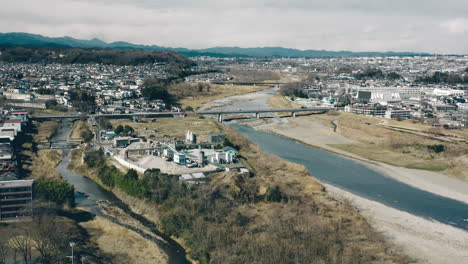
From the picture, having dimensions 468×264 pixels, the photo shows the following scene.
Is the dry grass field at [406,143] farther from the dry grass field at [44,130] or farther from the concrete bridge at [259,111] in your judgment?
the dry grass field at [44,130]

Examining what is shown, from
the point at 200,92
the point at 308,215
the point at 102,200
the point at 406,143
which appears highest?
the point at 200,92

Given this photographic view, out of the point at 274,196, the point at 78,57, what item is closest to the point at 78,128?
the point at 274,196

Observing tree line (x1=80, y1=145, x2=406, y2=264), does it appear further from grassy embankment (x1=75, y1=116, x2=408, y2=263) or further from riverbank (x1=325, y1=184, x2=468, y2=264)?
riverbank (x1=325, y1=184, x2=468, y2=264)

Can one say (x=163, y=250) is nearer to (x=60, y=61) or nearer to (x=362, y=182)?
(x=362, y=182)

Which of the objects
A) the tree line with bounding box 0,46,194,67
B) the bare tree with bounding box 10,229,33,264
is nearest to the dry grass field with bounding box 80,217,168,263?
the bare tree with bounding box 10,229,33,264

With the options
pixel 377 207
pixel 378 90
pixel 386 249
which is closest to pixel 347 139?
pixel 377 207

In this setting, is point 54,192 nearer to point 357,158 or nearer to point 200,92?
point 357,158

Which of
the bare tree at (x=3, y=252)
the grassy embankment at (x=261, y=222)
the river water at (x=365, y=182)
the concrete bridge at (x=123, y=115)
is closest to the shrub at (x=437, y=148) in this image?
the river water at (x=365, y=182)
